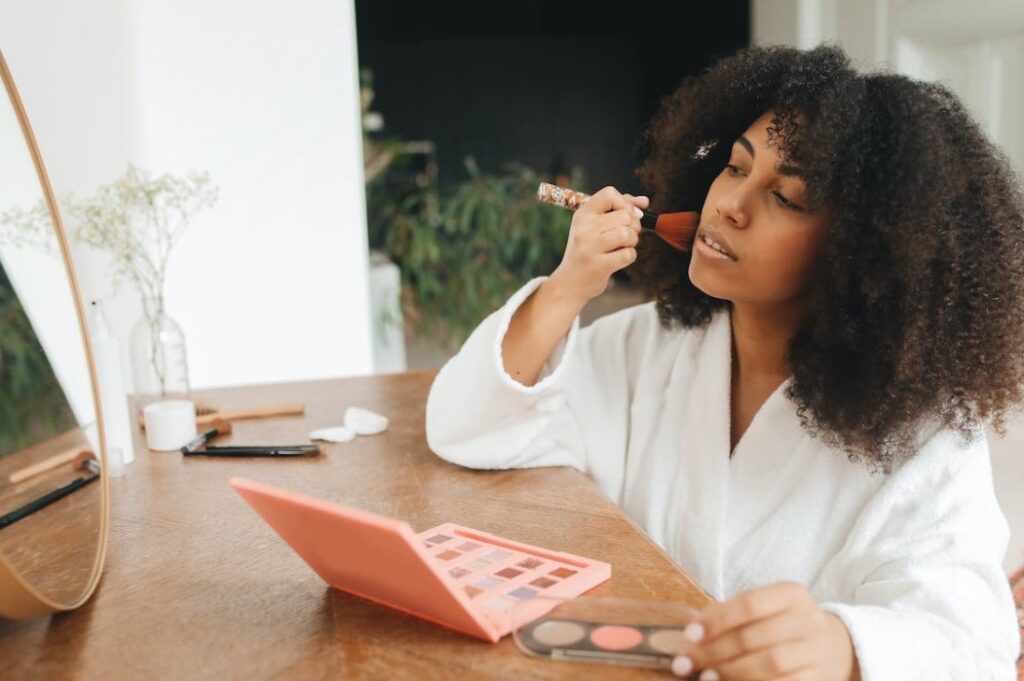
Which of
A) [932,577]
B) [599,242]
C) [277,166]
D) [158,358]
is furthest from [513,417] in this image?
[277,166]

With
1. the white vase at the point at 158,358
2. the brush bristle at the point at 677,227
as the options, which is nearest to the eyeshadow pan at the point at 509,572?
the brush bristle at the point at 677,227

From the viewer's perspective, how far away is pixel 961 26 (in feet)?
5.83

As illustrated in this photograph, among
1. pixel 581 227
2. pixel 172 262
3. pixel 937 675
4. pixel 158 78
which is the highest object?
pixel 158 78

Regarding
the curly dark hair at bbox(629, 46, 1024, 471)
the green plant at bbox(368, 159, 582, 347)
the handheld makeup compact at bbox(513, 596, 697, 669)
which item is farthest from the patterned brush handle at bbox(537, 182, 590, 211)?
the green plant at bbox(368, 159, 582, 347)

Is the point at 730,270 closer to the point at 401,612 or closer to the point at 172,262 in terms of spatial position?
the point at 401,612

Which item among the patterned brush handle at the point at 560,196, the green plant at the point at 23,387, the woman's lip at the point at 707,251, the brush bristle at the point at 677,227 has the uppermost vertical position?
the patterned brush handle at the point at 560,196

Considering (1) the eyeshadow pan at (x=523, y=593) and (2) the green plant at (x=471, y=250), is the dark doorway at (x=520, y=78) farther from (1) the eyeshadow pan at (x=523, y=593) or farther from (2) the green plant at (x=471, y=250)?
(1) the eyeshadow pan at (x=523, y=593)

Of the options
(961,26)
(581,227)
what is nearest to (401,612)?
(581,227)

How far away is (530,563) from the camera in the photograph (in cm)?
69

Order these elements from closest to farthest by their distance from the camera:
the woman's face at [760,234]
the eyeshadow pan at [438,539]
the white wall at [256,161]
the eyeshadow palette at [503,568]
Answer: the eyeshadow palette at [503,568]
the eyeshadow pan at [438,539]
the woman's face at [760,234]
the white wall at [256,161]

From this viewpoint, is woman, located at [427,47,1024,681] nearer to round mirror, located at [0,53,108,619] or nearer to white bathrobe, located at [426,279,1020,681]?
white bathrobe, located at [426,279,1020,681]

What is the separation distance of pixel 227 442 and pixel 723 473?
0.61m

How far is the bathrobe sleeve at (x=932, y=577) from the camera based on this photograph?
62 centimetres

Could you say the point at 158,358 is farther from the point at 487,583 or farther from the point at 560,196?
the point at 487,583
